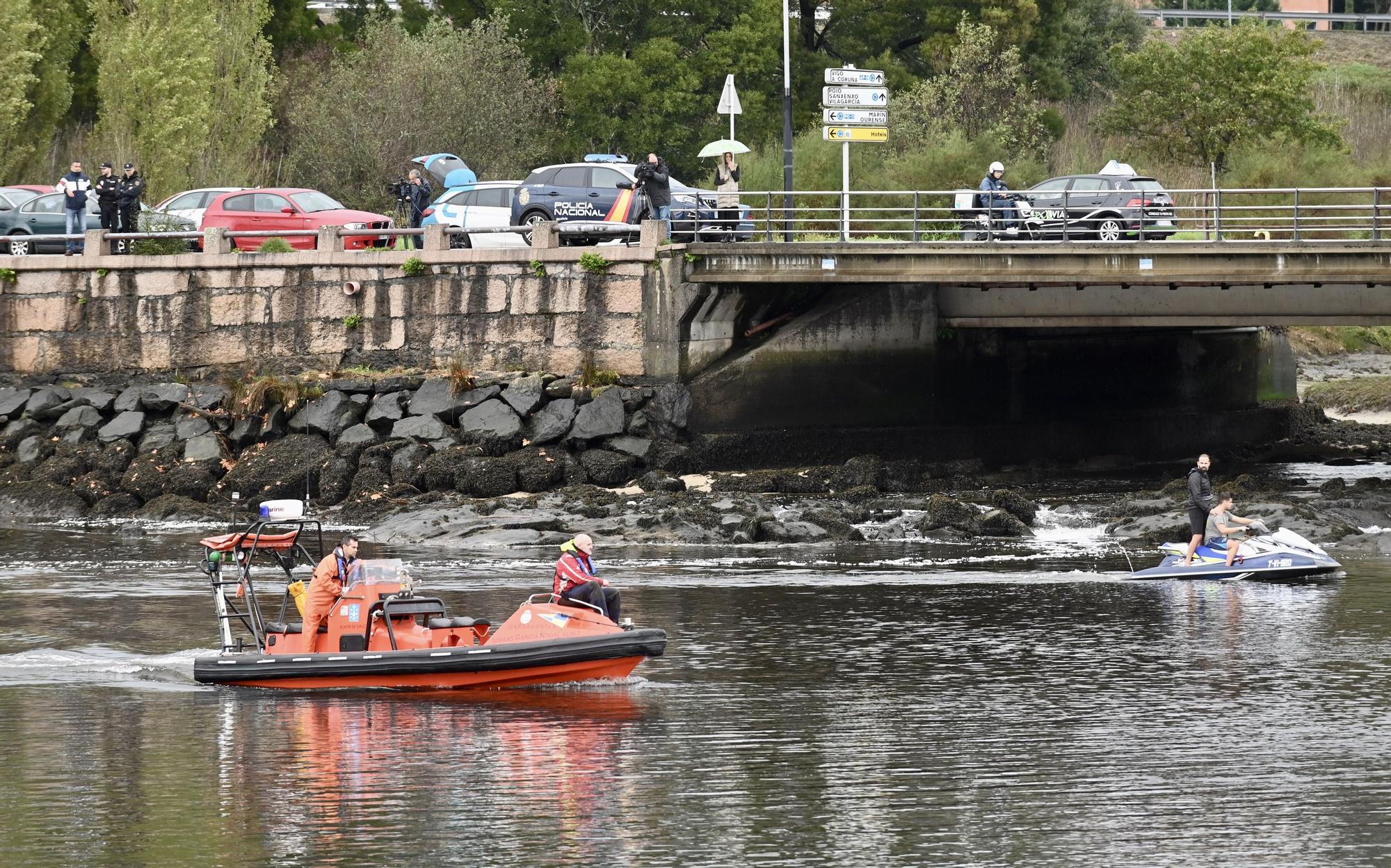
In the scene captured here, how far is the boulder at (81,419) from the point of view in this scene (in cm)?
3475

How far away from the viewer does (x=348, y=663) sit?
705 inches

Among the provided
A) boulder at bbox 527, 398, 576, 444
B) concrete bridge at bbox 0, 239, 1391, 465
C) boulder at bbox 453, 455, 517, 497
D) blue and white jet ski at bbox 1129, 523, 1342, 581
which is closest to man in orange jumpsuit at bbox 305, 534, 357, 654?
blue and white jet ski at bbox 1129, 523, 1342, 581

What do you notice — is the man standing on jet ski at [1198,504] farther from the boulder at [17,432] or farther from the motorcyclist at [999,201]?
the boulder at [17,432]

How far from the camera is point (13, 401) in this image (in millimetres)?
35719

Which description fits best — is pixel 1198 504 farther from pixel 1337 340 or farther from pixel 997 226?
pixel 1337 340

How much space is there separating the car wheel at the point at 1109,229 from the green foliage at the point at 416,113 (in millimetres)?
20562

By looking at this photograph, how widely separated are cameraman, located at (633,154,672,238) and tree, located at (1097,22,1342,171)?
24.0 m

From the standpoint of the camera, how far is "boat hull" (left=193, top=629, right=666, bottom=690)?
17.6 m

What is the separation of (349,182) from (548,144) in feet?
20.7

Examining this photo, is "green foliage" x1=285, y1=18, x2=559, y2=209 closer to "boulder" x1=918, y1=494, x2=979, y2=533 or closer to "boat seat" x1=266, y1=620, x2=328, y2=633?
"boulder" x1=918, y1=494, x2=979, y2=533

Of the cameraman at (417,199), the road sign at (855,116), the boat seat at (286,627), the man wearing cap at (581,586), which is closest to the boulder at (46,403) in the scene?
the cameraman at (417,199)

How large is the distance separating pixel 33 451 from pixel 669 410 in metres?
11.5

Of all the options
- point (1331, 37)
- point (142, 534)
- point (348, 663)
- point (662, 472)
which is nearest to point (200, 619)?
point (348, 663)

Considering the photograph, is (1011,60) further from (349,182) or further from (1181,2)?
(1181,2)
